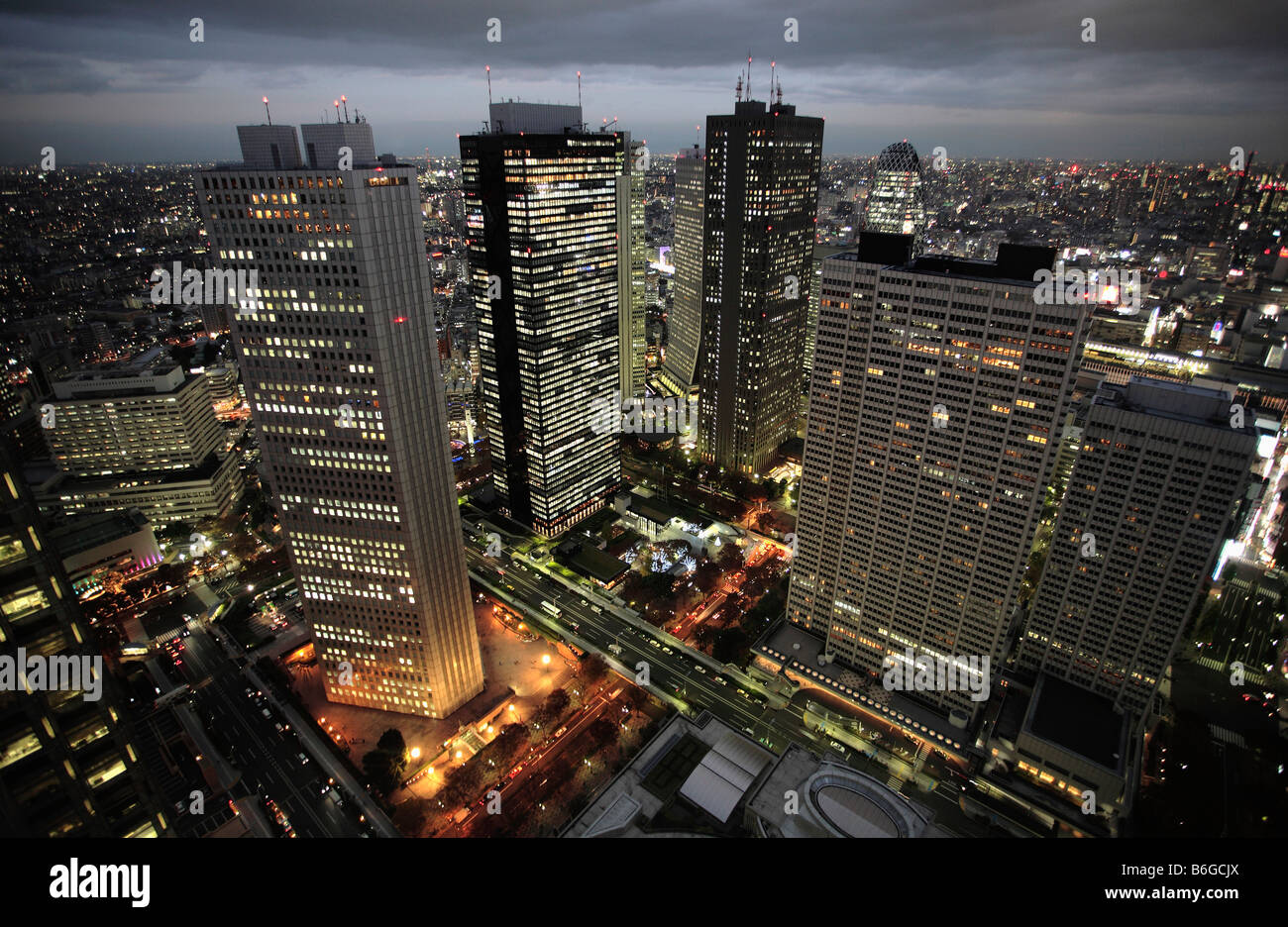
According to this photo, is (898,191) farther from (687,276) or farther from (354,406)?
(354,406)

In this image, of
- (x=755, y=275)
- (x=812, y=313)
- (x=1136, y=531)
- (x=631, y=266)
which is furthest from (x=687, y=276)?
(x=1136, y=531)

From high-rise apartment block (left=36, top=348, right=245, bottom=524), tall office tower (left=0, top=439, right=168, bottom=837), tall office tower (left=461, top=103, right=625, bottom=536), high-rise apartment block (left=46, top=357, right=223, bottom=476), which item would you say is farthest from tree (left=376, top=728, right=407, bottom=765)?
high-rise apartment block (left=46, top=357, right=223, bottom=476)

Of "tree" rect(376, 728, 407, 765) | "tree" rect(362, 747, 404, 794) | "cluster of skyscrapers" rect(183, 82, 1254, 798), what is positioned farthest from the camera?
"tree" rect(376, 728, 407, 765)

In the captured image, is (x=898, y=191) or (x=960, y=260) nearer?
(x=960, y=260)

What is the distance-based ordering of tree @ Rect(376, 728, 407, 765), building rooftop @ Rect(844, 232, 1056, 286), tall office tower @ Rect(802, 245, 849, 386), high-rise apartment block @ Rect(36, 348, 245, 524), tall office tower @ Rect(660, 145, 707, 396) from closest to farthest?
building rooftop @ Rect(844, 232, 1056, 286)
tree @ Rect(376, 728, 407, 765)
high-rise apartment block @ Rect(36, 348, 245, 524)
tall office tower @ Rect(660, 145, 707, 396)
tall office tower @ Rect(802, 245, 849, 386)

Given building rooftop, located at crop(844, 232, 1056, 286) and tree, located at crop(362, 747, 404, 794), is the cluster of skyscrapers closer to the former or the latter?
building rooftop, located at crop(844, 232, 1056, 286)

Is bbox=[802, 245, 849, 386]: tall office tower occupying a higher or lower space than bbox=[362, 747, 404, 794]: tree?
higher
